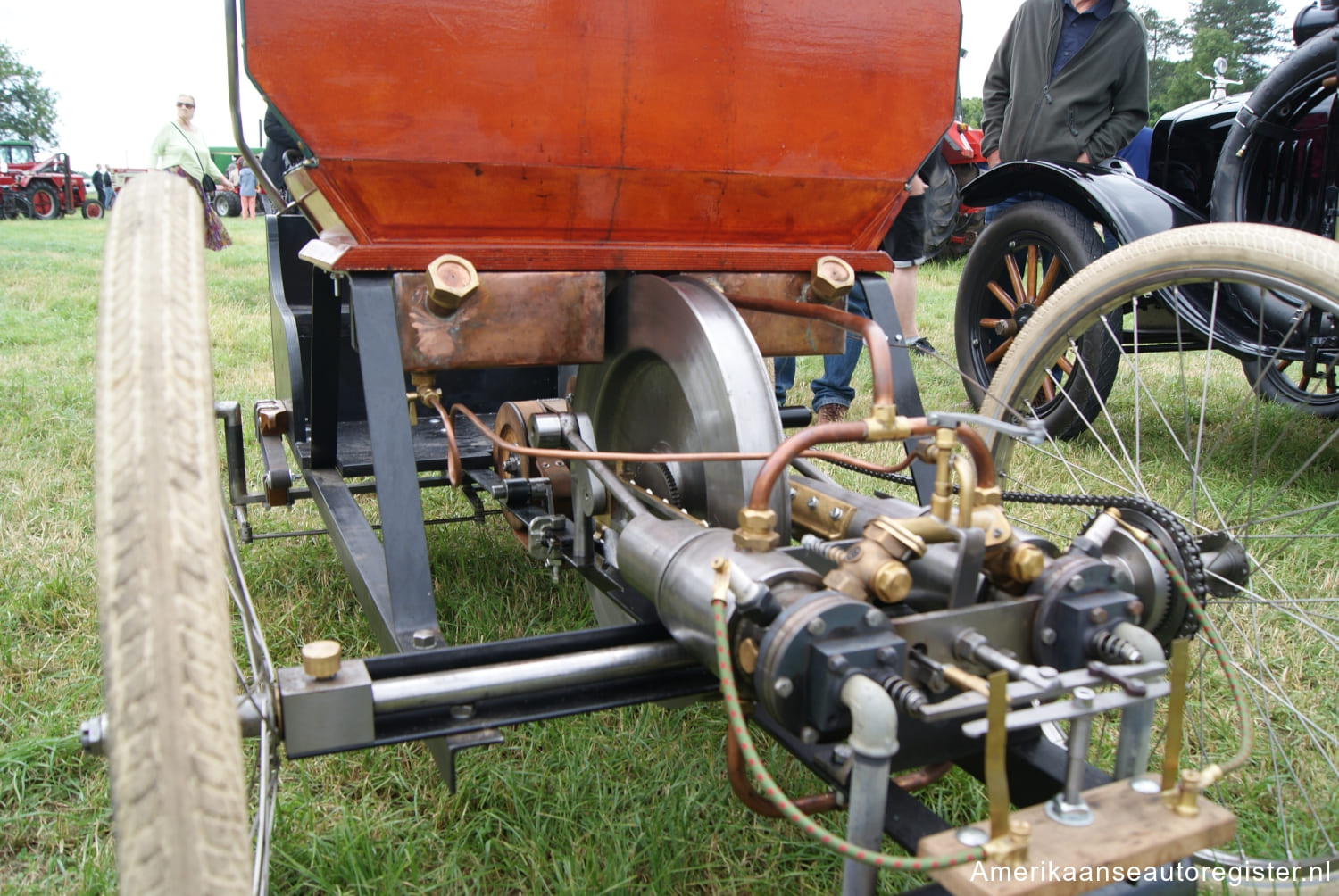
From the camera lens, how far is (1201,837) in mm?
1056

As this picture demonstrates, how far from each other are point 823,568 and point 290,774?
1.11 m

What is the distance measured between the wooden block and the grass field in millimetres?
520

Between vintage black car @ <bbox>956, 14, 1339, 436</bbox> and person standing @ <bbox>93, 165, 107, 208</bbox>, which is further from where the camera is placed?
person standing @ <bbox>93, 165, 107, 208</bbox>

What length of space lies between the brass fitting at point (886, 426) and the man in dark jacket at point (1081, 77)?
3222 millimetres

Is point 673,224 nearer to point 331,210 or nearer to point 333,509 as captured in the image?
point 331,210

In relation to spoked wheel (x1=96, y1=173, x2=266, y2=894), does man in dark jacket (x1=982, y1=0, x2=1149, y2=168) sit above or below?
above

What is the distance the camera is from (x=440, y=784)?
1.82m

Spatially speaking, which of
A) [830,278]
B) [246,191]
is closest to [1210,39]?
[246,191]

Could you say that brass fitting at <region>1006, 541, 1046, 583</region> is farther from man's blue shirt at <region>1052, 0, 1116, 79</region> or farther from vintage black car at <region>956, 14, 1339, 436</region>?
man's blue shirt at <region>1052, 0, 1116, 79</region>

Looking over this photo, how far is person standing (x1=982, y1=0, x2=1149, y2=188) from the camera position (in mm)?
4176

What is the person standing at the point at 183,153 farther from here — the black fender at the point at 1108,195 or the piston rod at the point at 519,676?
the piston rod at the point at 519,676

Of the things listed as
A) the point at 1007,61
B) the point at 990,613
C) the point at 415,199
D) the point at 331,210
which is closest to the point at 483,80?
the point at 415,199

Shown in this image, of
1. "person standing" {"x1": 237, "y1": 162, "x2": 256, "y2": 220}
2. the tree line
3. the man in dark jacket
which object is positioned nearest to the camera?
the man in dark jacket

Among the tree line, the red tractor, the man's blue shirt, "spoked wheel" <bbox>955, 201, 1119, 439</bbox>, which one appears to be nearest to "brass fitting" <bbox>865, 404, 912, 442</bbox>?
"spoked wheel" <bbox>955, 201, 1119, 439</bbox>
